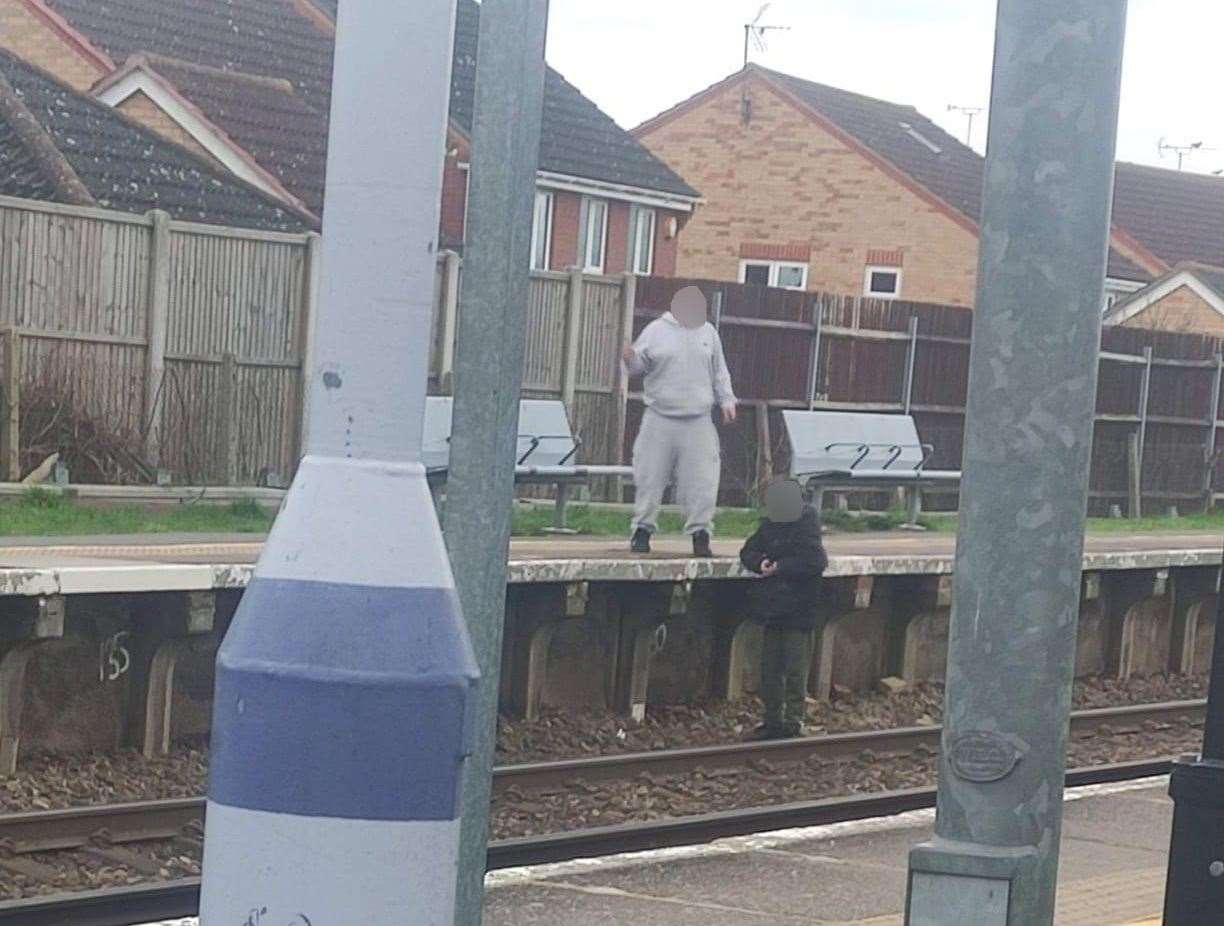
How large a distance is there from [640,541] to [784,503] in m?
1.80

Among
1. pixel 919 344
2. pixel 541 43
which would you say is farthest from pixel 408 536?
pixel 919 344

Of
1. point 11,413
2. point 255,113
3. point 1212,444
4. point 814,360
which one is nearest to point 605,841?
point 11,413

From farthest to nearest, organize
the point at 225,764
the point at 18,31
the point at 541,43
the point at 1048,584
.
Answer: the point at 18,31, the point at 541,43, the point at 1048,584, the point at 225,764

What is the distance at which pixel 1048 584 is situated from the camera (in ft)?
11.7

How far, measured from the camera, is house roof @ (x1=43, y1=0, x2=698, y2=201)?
3036cm

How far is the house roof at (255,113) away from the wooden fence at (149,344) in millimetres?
9305

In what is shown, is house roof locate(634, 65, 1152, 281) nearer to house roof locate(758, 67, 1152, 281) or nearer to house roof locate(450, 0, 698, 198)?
house roof locate(758, 67, 1152, 281)

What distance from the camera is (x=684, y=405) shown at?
44.4 ft

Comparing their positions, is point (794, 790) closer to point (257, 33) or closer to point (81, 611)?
point (81, 611)

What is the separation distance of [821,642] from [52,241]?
6513 mm

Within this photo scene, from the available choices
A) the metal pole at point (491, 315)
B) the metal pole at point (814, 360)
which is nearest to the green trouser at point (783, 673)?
the metal pole at point (491, 315)

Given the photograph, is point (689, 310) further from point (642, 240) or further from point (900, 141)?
point (900, 141)

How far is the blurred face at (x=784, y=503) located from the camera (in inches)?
488

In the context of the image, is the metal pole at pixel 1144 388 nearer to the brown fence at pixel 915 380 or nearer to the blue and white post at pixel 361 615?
the brown fence at pixel 915 380
